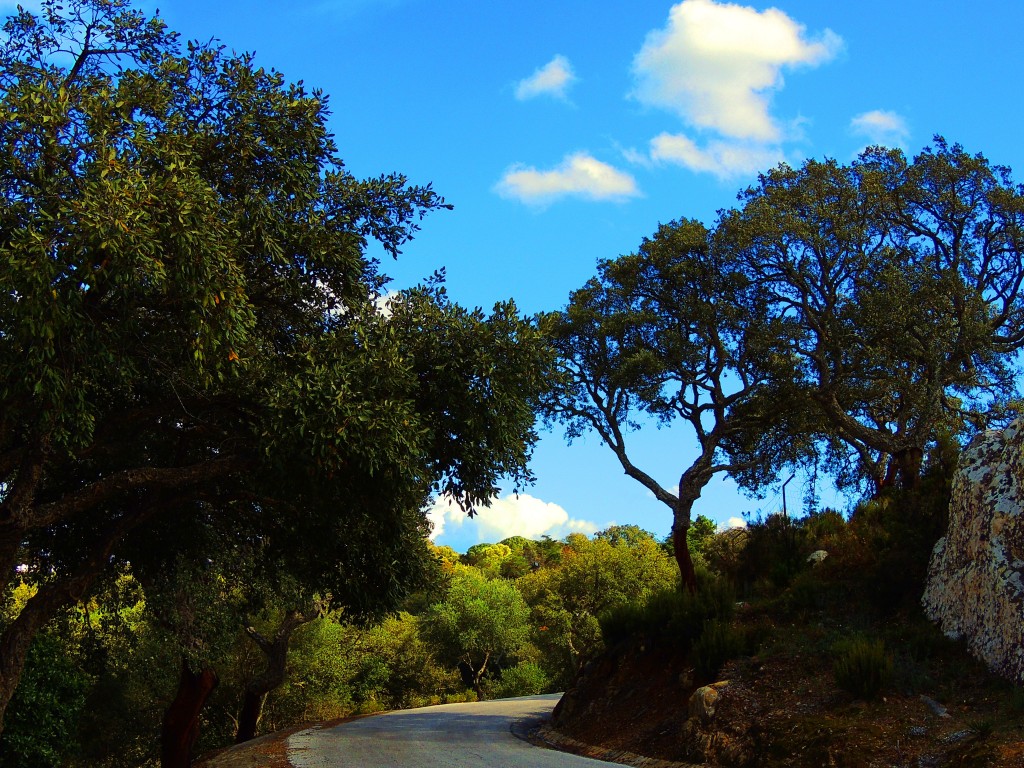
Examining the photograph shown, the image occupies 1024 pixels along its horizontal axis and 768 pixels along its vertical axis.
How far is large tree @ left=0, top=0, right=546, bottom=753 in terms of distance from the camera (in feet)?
39.6

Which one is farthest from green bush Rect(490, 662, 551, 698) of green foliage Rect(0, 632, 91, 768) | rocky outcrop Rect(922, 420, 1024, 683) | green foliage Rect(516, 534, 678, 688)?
rocky outcrop Rect(922, 420, 1024, 683)

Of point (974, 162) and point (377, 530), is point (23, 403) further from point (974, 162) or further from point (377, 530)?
point (974, 162)

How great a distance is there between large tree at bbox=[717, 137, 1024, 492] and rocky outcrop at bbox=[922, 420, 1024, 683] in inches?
315

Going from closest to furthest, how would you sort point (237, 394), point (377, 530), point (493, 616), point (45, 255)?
point (45, 255)
point (237, 394)
point (377, 530)
point (493, 616)

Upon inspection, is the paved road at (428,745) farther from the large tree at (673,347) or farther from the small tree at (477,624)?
the small tree at (477,624)

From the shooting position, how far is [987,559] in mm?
15555

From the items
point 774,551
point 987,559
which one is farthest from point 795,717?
A: point 774,551

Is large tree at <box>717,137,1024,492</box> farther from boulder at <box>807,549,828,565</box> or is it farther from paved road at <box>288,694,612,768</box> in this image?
paved road at <box>288,694,612,768</box>

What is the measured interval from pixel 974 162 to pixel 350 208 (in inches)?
906

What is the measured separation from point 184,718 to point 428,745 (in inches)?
275

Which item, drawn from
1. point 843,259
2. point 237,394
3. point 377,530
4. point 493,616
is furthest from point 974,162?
point 493,616

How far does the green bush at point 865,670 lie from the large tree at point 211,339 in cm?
686

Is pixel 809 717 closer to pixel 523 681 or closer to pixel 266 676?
pixel 266 676

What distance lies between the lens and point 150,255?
11.8 metres
